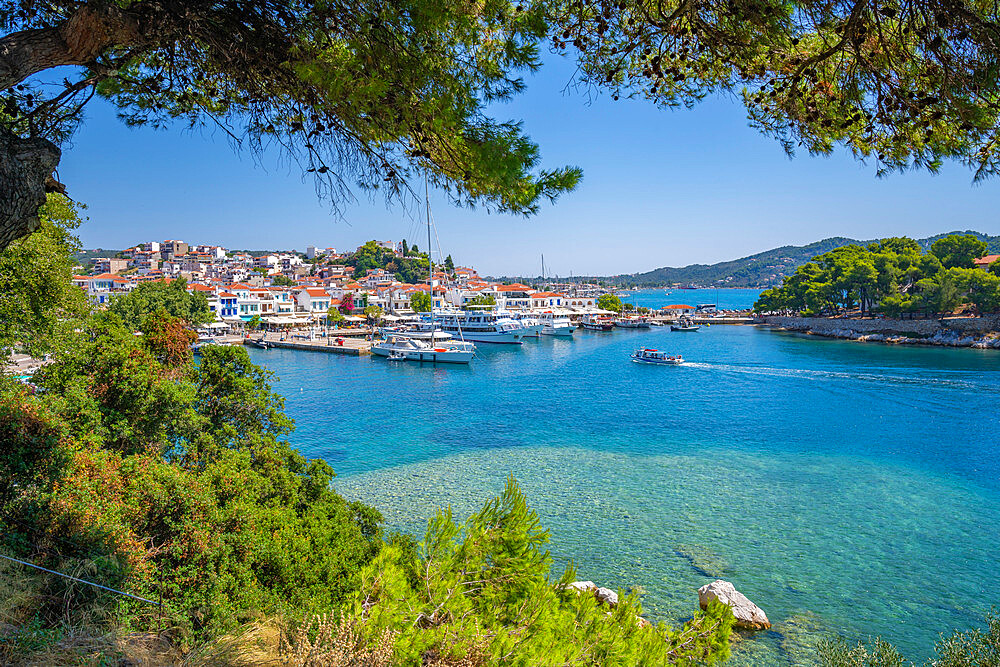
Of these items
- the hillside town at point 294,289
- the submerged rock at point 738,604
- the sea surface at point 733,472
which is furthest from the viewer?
the hillside town at point 294,289

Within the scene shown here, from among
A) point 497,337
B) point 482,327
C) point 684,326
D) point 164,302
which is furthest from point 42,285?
point 684,326

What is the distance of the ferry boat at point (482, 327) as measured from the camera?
37425 millimetres

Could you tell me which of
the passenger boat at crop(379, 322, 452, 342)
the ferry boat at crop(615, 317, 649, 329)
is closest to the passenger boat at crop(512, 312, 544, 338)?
→ the passenger boat at crop(379, 322, 452, 342)

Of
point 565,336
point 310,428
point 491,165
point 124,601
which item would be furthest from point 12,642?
point 565,336

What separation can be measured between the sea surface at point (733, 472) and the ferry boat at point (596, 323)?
23.1m

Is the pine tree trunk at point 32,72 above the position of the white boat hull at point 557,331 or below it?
above

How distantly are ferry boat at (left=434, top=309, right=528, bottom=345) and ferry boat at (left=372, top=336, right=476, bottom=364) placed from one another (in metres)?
7.28

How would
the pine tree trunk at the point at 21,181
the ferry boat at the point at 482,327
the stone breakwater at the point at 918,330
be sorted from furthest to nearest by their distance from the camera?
the ferry boat at the point at 482,327 < the stone breakwater at the point at 918,330 < the pine tree trunk at the point at 21,181

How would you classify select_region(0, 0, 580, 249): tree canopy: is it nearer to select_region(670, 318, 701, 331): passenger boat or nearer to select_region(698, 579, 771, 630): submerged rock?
select_region(698, 579, 771, 630): submerged rock

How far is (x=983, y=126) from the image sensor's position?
217 cm

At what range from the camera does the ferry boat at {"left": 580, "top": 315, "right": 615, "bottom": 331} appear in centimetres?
4772

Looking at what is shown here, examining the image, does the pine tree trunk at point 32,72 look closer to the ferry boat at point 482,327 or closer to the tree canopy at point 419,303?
the ferry boat at point 482,327

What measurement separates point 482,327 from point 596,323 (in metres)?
14.4

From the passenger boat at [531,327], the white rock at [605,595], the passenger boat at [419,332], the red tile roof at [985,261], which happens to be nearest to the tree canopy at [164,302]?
the passenger boat at [419,332]
